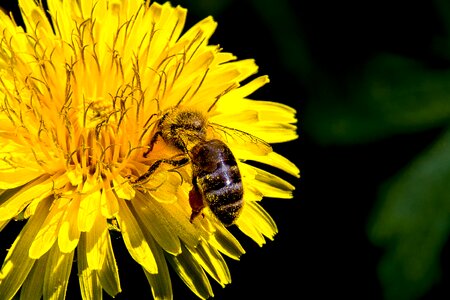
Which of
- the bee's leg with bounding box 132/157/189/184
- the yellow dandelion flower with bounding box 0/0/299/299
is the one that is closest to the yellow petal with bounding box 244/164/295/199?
the yellow dandelion flower with bounding box 0/0/299/299

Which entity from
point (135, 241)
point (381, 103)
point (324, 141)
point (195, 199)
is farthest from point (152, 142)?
point (381, 103)

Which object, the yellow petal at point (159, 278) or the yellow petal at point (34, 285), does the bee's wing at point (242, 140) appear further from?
the yellow petal at point (34, 285)

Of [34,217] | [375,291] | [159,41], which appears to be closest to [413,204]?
[375,291]

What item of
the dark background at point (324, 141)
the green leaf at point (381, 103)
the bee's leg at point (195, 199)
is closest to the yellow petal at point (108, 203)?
the bee's leg at point (195, 199)

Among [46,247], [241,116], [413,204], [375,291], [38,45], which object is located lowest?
[375,291]

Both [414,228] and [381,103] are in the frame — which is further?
[381,103]

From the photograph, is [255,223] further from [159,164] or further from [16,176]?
[16,176]

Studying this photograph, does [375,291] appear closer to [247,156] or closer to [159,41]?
[247,156]
